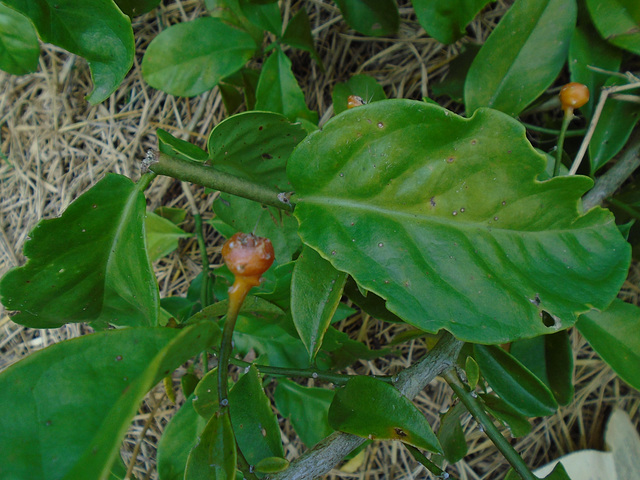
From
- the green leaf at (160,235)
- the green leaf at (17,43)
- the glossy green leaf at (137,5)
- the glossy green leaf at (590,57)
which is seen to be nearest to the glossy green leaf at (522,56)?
the glossy green leaf at (590,57)

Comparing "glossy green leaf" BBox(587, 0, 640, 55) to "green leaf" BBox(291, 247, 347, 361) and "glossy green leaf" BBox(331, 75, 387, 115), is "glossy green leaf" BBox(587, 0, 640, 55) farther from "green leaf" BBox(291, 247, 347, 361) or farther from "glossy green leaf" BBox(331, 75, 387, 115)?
"green leaf" BBox(291, 247, 347, 361)

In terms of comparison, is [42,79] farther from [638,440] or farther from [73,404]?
[638,440]

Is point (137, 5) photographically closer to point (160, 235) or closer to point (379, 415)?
point (160, 235)

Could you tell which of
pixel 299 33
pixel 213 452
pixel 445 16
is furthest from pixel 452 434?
pixel 299 33

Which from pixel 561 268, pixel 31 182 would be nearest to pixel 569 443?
pixel 561 268


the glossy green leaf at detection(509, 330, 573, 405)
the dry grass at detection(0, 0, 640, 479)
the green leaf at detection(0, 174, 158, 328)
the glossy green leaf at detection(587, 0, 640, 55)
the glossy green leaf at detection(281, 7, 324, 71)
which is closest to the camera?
the green leaf at detection(0, 174, 158, 328)

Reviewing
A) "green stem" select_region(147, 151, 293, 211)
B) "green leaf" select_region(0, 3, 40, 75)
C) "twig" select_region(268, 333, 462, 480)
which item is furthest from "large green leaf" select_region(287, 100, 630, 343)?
"green leaf" select_region(0, 3, 40, 75)

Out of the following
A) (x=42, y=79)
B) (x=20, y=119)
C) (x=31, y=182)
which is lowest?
(x=31, y=182)
